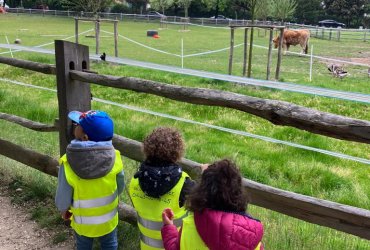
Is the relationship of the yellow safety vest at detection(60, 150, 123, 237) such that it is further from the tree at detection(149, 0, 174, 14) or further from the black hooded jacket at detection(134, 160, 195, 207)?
the tree at detection(149, 0, 174, 14)

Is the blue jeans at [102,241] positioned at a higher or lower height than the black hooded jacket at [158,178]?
lower

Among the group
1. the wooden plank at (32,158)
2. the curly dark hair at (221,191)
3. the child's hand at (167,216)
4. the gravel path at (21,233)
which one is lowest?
the gravel path at (21,233)

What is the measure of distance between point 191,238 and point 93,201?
105cm

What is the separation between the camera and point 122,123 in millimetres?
7336

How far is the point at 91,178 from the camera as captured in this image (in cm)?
288

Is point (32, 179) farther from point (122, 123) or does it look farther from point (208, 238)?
point (208, 238)

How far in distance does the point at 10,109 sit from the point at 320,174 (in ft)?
18.1

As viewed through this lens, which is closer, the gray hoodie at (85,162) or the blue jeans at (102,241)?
the gray hoodie at (85,162)

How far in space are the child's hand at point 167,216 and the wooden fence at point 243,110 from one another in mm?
799

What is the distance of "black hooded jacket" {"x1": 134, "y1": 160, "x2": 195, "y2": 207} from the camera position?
246 cm

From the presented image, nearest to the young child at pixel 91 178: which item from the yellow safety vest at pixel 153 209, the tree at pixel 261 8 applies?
the yellow safety vest at pixel 153 209

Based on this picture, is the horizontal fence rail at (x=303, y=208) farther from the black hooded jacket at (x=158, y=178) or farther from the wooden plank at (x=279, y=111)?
the black hooded jacket at (x=158, y=178)

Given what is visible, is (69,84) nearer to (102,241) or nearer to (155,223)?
(102,241)

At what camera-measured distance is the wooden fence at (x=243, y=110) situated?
2.53 meters
